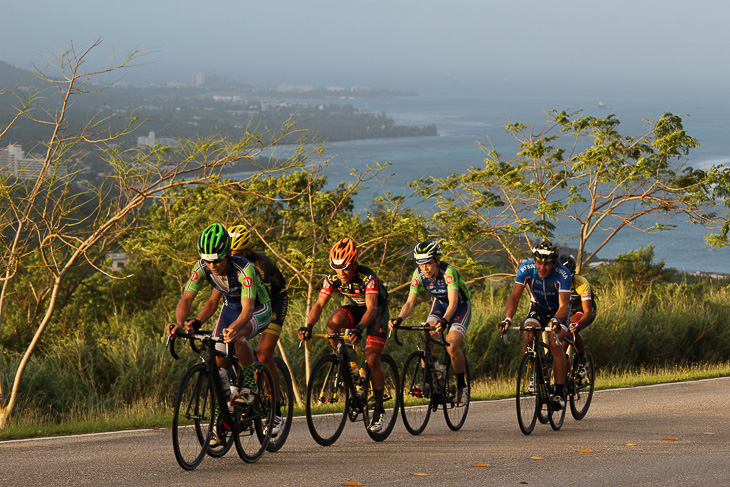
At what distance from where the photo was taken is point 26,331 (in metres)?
32.1

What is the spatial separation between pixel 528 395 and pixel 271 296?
296cm

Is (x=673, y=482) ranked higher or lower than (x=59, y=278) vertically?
lower

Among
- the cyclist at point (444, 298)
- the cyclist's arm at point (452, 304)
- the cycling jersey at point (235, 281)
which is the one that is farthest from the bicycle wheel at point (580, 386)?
the cycling jersey at point (235, 281)

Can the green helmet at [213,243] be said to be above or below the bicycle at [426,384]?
above

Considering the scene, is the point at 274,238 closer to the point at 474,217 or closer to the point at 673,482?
the point at 474,217

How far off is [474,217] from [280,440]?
1280cm

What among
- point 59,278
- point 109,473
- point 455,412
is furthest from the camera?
point 59,278

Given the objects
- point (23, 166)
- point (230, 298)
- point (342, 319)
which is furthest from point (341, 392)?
point (23, 166)

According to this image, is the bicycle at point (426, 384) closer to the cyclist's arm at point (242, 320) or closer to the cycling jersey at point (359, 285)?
the cycling jersey at point (359, 285)

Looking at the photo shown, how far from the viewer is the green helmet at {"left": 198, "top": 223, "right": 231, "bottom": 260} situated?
21.2 ft

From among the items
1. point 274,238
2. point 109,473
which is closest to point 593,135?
point 274,238

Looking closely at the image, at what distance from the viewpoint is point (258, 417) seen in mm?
6906

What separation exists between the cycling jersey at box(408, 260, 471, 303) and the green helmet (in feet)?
8.03

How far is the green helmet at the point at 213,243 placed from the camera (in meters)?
6.47
